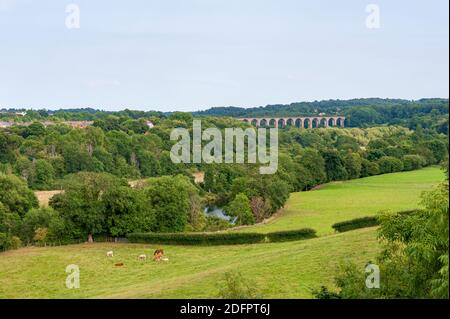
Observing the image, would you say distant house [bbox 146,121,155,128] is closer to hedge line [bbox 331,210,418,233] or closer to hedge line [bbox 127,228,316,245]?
hedge line [bbox 127,228,316,245]

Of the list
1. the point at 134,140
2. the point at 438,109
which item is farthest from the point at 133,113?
the point at 438,109

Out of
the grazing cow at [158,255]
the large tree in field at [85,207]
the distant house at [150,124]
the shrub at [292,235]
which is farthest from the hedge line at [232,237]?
the distant house at [150,124]

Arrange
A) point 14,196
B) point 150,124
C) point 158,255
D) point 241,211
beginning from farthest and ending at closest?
point 150,124 → point 241,211 → point 14,196 → point 158,255

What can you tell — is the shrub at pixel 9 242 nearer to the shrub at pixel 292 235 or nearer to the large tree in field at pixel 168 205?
the large tree in field at pixel 168 205

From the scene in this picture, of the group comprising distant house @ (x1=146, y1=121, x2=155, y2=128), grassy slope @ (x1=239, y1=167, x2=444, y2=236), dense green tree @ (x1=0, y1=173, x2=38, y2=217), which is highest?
distant house @ (x1=146, y1=121, x2=155, y2=128)

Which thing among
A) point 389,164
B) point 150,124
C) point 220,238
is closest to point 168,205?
point 220,238

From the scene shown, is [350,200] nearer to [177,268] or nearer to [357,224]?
[357,224]

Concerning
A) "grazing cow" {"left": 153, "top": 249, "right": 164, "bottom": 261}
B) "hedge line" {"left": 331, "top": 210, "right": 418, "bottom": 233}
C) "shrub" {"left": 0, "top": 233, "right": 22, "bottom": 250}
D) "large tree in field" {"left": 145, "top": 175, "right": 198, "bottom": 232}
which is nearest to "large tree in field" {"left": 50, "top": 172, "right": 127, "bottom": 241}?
"large tree in field" {"left": 145, "top": 175, "right": 198, "bottom": 232}
